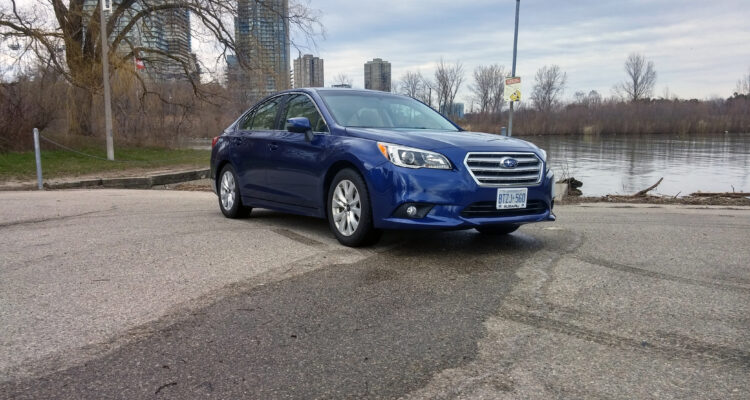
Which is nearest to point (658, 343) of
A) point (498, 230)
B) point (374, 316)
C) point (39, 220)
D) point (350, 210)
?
point (374, 316)

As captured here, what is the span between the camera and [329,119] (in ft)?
19.3

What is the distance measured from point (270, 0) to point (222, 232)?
19.2 m

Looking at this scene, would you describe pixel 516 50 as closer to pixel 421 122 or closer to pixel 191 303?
pixel 421 122

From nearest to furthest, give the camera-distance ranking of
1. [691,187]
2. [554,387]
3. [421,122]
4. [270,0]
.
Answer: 1. [554,387]
2. [421,122]
3. [691,187]
4. [270,0]

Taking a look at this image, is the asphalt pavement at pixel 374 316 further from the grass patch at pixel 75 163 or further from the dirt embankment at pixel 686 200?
the grass patch at pixel 75 163

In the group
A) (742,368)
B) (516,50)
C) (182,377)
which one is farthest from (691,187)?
(182,377)

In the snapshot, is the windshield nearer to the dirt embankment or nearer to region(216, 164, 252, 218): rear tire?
region(216, 164, 252, 218): rear tire

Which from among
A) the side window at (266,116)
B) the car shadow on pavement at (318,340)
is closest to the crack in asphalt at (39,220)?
the side window at (266,116)

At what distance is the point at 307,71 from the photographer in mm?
36094

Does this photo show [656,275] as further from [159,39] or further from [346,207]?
[159,39]

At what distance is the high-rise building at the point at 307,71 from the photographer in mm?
31233

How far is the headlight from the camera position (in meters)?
4.94

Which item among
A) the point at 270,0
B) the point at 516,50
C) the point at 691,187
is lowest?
the point at 691,187

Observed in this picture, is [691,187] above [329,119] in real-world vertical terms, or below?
below
